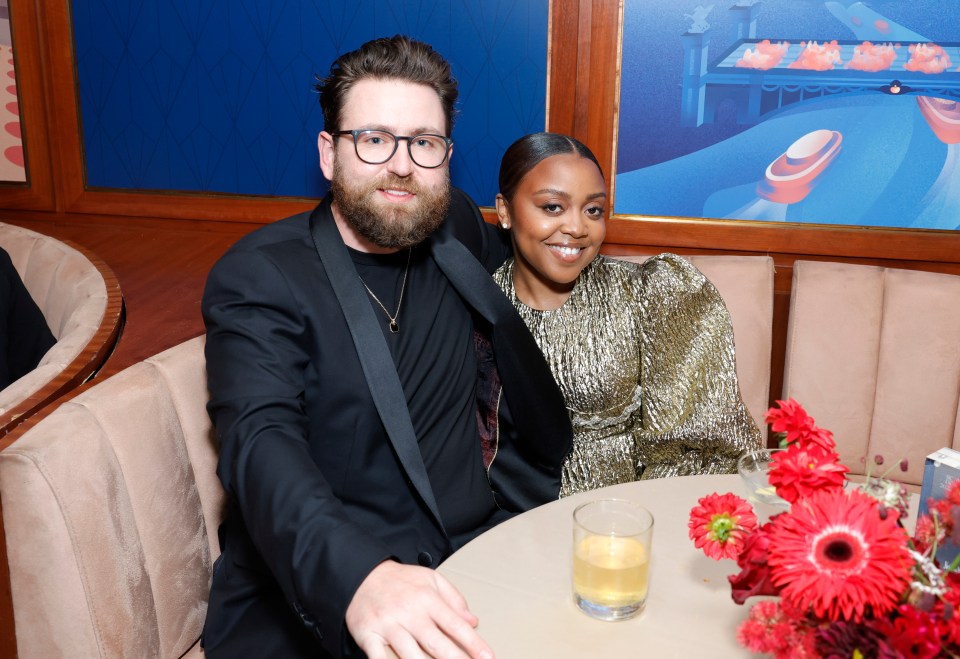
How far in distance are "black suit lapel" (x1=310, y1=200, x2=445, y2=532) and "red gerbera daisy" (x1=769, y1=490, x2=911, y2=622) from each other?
0.89m

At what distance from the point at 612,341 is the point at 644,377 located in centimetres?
11

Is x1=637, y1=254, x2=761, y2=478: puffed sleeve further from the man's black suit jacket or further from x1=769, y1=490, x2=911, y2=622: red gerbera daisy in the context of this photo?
x1=769, y1=490, x2=911, y2=622: red gerbera daisy

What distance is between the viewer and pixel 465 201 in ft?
6.75

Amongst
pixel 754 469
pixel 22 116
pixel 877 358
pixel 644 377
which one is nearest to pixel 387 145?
pixel 644 377

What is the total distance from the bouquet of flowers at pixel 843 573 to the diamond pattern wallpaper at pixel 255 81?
5.76ft

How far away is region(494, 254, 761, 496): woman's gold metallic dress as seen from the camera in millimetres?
1846

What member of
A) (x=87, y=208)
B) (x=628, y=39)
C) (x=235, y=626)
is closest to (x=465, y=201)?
(x=628, y=39)

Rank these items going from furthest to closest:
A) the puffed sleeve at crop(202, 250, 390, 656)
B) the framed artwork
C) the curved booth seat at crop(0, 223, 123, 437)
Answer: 1. the framed artwork
2. the curved booth seat at crop(0, 223, 123, 437)
3. the puffed sleeve at crop(202, 250, 390, 656)

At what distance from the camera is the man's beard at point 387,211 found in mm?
1604

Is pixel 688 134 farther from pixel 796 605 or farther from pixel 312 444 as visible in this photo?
pixel 796 605

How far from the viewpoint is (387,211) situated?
160cm

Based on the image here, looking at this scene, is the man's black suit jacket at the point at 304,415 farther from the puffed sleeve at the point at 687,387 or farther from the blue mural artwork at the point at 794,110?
the blue mural artwork at the point at 794,110

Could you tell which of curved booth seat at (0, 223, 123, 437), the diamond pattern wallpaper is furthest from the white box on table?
the diamond pattern wallpaper

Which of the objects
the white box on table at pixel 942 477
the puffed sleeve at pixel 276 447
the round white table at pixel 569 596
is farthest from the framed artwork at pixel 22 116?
the white box on table at pixel 942 477
